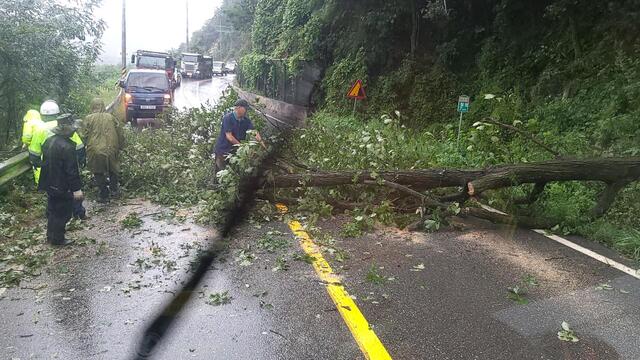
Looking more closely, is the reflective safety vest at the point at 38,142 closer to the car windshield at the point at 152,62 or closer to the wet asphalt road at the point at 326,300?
the wet asphalt road at the point at 326,300

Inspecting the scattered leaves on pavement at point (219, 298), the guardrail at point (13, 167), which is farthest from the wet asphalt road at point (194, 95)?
the scattered leaves on pavement at point (219, 298)

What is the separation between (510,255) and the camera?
18.9 ft

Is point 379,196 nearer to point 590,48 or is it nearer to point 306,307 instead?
point 306,307

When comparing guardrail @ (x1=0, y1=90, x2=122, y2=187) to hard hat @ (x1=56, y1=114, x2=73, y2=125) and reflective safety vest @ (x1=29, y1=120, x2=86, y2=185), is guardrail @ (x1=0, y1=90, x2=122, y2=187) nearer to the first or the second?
reflective safety vest @ (x1=29, y1=120, x2=86, y2=185)

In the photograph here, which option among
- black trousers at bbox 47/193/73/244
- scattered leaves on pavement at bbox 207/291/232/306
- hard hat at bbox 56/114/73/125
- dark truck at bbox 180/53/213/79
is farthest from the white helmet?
dark truck at bbox 180/53/213/79

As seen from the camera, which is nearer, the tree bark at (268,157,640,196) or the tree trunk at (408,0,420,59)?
the tree bark at (268,157,640,196)

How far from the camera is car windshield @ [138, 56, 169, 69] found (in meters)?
31.6

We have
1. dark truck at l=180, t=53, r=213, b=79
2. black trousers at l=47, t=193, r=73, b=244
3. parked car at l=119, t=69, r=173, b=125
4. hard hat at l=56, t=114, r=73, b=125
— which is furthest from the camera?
dark truck at l=180, t=53, r=213, b=79

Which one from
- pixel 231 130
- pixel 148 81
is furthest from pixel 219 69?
pixel 231 130

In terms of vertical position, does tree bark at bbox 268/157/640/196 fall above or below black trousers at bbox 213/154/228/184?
above

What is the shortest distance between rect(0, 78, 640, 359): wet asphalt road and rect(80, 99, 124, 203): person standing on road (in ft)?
Answer: 5.75

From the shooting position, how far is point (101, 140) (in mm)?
8156

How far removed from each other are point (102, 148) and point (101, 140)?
139mm

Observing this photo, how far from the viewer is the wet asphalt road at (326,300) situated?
3750 millimetres
